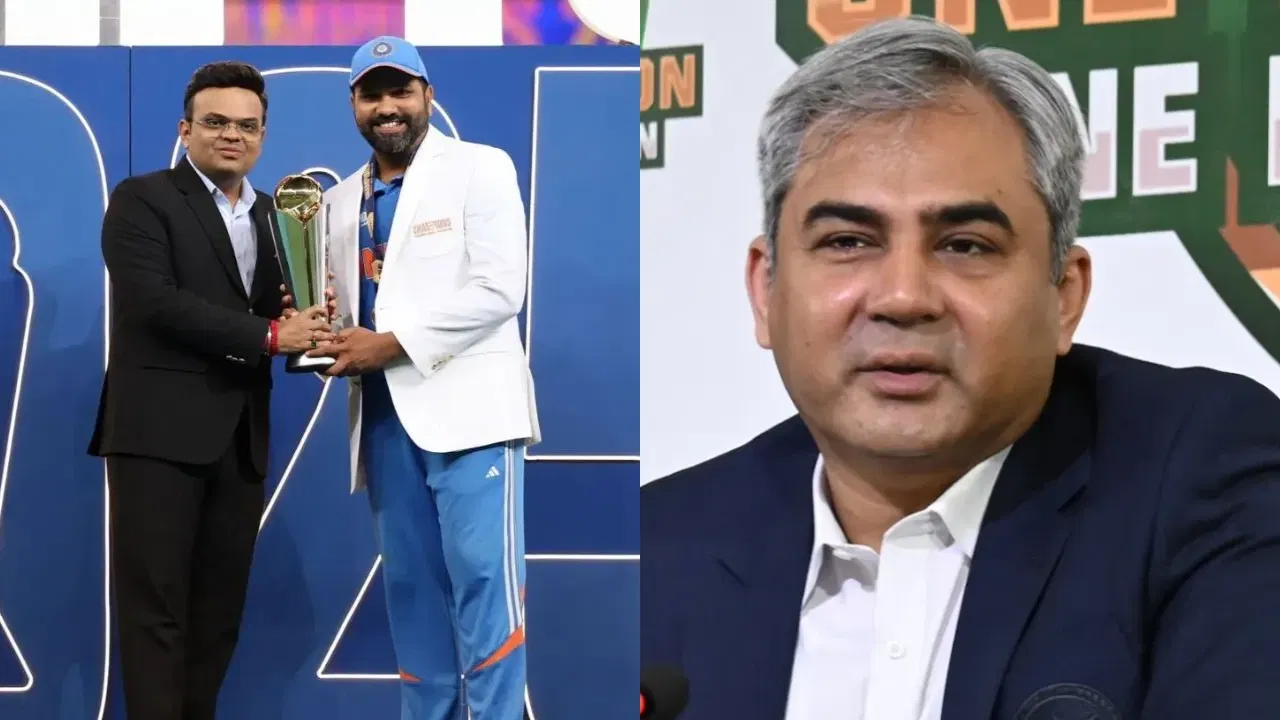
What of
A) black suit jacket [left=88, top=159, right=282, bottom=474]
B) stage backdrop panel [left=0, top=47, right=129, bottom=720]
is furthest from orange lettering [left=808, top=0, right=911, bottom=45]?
stage backdrop panel [left=0, top=47, right=129, bottom=720]

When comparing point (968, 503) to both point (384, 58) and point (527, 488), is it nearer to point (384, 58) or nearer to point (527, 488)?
point (384, 58)

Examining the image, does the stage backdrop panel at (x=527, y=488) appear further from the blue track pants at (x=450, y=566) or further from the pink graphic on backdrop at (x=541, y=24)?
the blue track pants at (x=450, y=566)

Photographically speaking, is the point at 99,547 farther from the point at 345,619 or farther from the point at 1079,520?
the point at 1079,520

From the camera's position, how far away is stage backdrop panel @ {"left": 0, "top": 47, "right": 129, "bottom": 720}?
2.58 m

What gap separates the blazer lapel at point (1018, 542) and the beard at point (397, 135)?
5.02 ft

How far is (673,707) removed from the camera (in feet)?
3.25

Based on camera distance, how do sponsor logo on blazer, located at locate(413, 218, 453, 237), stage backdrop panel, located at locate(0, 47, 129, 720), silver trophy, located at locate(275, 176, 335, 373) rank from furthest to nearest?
stage backdrop panel, located at locate(0, 47, 129, 720) < sponsor logo on blazer, located at locate(413, 218, 453, 237) < silver trophy, located at locate(275, 176, 335, 373)

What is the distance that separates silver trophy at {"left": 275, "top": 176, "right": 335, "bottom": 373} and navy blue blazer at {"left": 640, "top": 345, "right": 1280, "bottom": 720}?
1.30 metres

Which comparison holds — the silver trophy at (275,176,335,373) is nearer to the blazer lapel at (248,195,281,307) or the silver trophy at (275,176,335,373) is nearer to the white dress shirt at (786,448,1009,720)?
the blazer lapel at (248,195,281,307)

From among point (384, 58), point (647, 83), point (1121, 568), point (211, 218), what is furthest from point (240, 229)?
point (1121, 568)

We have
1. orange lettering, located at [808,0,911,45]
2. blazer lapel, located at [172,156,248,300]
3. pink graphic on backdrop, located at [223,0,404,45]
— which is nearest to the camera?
orange lettering, located at [808,0,911,45]

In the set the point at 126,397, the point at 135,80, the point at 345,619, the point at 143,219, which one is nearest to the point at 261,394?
the point at 126,397

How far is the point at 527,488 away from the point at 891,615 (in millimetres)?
1804

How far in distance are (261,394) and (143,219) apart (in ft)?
1.23
